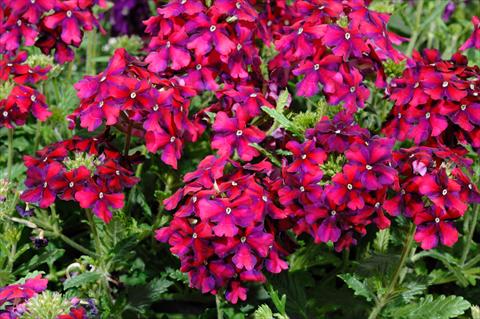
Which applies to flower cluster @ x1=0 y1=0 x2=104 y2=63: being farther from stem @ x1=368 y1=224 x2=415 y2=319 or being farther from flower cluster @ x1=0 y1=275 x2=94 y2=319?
stem @ x1=368 y1=224 x2=415 y2=319

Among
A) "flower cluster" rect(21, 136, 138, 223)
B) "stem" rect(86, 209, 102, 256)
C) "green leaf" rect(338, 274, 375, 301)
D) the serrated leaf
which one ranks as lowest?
"green leaf" rect(338, 274, 375, 301)

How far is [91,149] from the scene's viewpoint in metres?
2.38

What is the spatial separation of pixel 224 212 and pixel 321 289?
34.8 inches

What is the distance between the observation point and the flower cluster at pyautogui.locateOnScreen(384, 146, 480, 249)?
80.5 inches

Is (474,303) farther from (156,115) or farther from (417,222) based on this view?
(156,115)

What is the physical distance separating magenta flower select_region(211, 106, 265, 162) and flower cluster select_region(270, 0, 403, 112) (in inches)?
7.3

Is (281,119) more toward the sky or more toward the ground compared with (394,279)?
more toward the sky

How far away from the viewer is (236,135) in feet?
7.63

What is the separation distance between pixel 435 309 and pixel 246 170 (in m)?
0.73

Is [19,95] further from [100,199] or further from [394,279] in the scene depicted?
[394,279]

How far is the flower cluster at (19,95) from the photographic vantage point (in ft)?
8.48

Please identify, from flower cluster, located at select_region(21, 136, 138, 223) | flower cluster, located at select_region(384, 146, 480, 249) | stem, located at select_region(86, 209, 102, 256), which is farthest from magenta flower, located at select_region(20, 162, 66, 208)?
flower cluster, located at select_region(384, 146, 480, 249)

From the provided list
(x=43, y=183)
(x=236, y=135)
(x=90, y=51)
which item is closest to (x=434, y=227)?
(x=236, y=135)

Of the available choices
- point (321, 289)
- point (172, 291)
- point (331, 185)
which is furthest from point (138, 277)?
point (331, 185)
